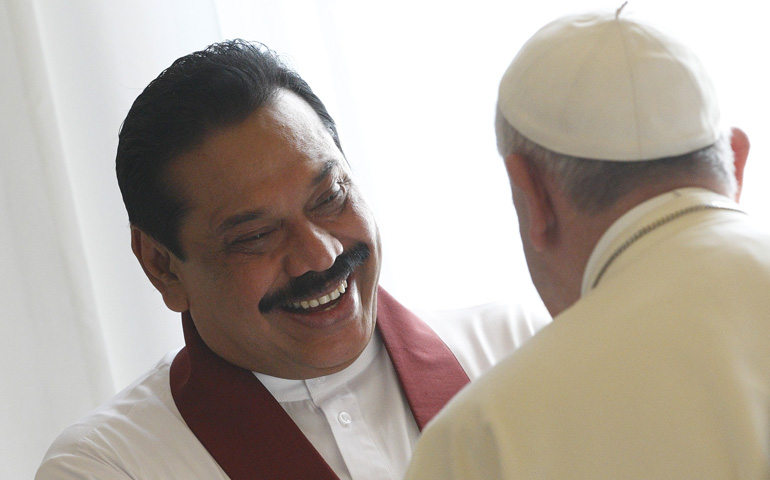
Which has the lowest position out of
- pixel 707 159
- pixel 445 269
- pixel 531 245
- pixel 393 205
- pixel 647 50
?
pixel 445 269

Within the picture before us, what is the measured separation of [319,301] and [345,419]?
0.27 metres

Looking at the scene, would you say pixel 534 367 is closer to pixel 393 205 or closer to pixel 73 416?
pixel 393 205

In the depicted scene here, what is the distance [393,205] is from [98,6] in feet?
3.75

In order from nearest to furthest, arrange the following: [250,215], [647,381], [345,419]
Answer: [647,381], [250,215], [345,419]

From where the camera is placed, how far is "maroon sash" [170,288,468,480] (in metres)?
1.84

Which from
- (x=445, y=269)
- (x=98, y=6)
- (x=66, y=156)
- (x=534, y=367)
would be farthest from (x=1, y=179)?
(x=534, y=367)

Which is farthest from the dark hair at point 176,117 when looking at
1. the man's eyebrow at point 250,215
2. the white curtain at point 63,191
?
the white curtain at point 63,191

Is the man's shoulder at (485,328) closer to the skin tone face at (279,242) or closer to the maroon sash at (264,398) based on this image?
the maroon sash at (264,398)

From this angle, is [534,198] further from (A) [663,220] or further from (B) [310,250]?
(B) [310,250]

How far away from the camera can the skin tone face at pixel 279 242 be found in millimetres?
1843

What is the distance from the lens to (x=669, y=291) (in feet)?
3.41

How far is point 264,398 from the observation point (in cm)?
193

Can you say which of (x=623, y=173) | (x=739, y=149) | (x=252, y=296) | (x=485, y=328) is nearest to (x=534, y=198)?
(x=623, y=173)

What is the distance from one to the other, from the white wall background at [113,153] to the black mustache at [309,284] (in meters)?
1.07
